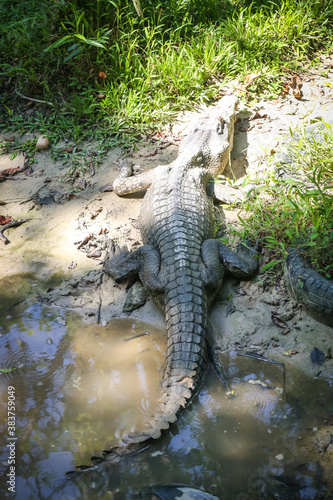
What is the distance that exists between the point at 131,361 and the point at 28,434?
3.16 ft

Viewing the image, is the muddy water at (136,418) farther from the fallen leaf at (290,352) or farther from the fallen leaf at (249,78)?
the fallen leaf at (249,78)

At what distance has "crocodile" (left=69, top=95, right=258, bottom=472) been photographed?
324 centimetres

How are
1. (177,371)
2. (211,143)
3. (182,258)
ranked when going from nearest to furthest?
1. (177,371)
2. (182,258)
3. (211,143)

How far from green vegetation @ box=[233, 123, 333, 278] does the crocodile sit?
0.27 m

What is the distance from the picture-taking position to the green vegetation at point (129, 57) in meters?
5.90

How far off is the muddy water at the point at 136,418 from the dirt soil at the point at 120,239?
242 millimetres

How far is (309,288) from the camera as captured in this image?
3480 millimetres

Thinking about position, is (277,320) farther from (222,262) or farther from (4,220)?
(4,220)

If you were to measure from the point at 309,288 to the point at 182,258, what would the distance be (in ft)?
3.64

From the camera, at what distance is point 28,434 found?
123 inches

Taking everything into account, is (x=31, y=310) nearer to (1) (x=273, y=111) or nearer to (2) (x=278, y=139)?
(2) (x=278, y=139)

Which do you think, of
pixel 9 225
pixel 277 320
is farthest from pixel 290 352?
pixel 9 225

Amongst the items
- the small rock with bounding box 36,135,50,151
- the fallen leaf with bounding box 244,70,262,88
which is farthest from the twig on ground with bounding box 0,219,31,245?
the fallen leaf with bounding box 244,70,262,88

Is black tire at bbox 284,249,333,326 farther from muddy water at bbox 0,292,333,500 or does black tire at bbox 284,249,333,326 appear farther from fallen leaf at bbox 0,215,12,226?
fallen leaf at bbox 0,215,12,226
